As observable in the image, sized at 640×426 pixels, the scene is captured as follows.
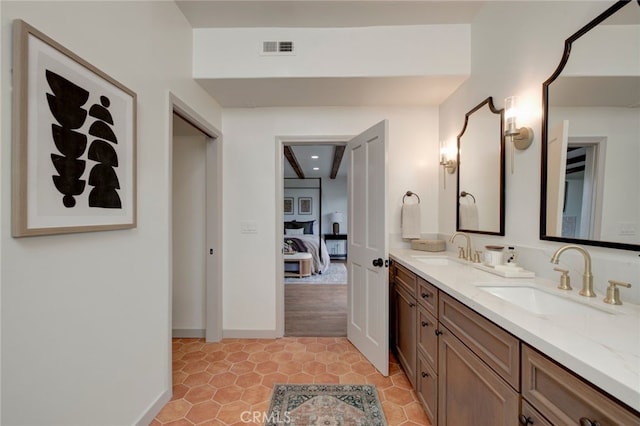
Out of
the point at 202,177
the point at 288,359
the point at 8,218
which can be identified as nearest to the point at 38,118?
the point at 8,218

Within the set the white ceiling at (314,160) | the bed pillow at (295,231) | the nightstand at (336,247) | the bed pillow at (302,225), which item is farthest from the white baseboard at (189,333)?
the nightstand at (336,247)

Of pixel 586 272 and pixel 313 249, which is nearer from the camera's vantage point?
pixel 586 272

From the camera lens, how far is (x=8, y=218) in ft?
2.94

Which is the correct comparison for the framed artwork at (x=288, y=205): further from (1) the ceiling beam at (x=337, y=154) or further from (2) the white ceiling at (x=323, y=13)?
(2) the white ceiling at (x=323, y=13)

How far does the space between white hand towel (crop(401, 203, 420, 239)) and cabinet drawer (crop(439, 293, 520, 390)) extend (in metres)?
1.28

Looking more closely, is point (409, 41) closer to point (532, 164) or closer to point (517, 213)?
point (532, 164)

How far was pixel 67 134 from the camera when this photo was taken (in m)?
1.07

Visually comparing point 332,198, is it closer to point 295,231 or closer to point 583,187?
point 295,231

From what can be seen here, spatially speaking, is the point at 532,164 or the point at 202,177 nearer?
the point at 532,164

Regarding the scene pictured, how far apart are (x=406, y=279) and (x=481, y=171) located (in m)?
1.01

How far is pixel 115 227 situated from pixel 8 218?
0.43 meters

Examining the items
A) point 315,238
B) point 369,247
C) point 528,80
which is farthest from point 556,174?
point 315,238

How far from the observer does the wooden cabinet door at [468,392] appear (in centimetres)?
92

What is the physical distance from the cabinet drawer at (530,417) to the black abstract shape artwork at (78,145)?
184 cm
